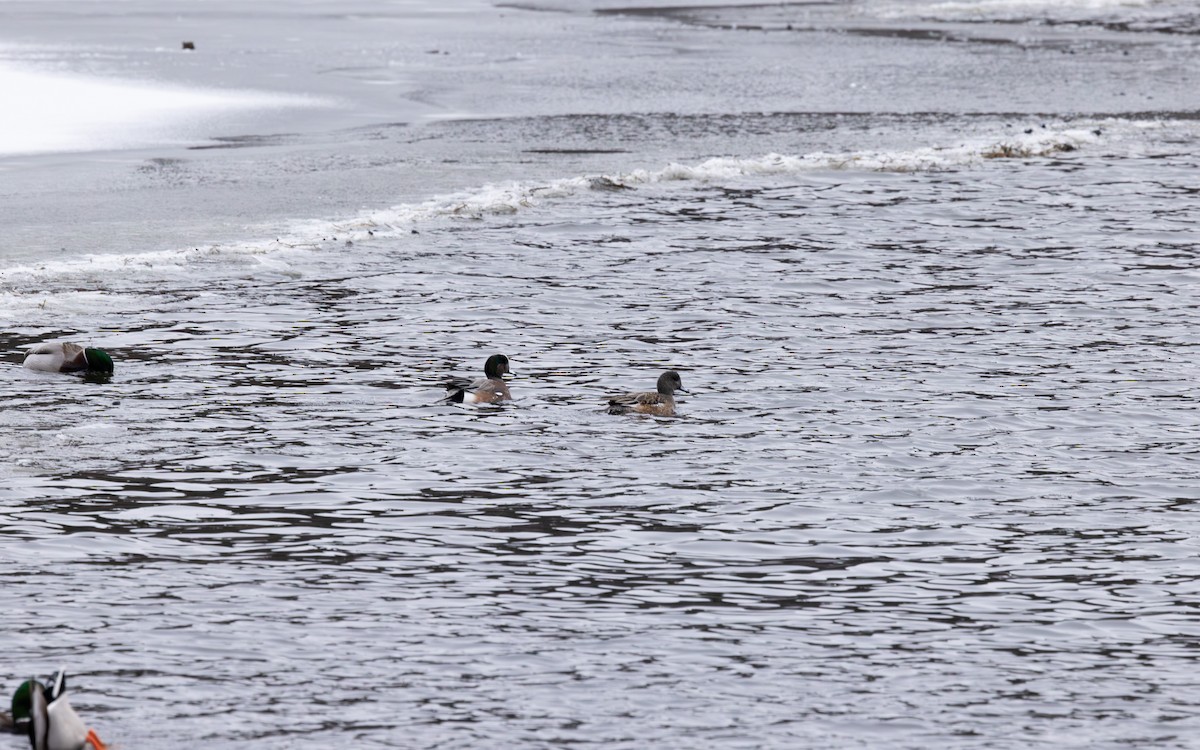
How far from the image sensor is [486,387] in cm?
1258

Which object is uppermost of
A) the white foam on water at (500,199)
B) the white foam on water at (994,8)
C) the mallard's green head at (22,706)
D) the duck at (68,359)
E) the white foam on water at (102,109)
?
the white foam on water at (994,8)

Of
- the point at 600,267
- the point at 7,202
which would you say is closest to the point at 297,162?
the point at 7,202

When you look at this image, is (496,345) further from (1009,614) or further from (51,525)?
(1009,614)

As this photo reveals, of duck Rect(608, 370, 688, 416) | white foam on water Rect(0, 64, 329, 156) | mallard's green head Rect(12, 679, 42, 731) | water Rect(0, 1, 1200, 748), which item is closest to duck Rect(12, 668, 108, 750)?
mallard's green head Rect(12, 679, 42, 731)

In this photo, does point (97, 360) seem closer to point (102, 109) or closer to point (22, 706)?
point (22, 706)

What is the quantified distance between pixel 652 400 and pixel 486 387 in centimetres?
131

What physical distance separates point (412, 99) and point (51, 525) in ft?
63.1

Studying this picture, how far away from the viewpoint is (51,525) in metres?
9.74

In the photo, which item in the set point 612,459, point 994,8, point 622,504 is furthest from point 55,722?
point 994,8

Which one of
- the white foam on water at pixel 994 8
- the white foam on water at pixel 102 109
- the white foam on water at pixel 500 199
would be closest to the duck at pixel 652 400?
the white foam on water at pixel 500 199

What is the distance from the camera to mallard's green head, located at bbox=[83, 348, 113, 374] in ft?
41.9

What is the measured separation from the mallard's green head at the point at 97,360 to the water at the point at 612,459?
0.29 m

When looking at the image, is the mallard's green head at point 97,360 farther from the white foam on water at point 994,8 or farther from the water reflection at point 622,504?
the white foam on water at point 994,8

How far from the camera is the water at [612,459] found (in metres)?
7.84
